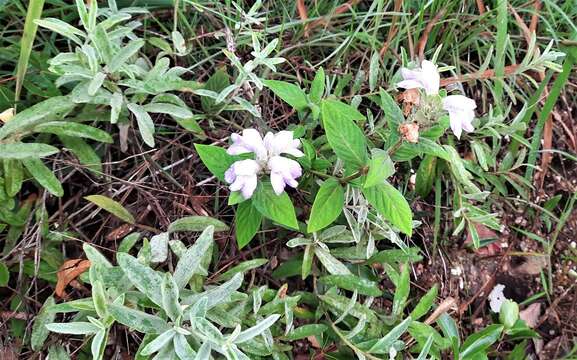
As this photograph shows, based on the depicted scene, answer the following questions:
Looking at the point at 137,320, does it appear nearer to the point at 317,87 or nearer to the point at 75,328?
the point at 75,328

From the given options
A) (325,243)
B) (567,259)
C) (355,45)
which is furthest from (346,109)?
(567,259)

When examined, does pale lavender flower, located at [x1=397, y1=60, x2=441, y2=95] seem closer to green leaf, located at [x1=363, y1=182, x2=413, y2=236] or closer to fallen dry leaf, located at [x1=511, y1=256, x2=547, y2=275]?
green leaf, located at [x1=363, y1=182, x2=413, y2=236]

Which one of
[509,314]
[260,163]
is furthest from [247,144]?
[509,314]

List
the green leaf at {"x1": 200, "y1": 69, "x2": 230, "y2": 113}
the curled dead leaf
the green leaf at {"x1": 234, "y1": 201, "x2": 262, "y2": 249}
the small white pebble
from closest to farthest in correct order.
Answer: the curled dead leaf < the green leaf at {"x1": 234, "y1": 201, "x2": 262, "y2": 249} < the green leaf at {"x1": 200, "y1": 69, "x2": 230, "y2": 113} < the small white pebble

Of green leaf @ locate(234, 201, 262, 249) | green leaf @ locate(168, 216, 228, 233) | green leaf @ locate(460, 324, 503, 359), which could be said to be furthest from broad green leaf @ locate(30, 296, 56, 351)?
green leaf @ locate(460, 324, 503, 359)

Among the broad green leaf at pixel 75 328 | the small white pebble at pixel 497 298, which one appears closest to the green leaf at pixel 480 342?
the small white pebble at pixel 497 298

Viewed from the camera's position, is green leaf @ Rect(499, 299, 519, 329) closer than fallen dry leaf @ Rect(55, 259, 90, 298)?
No
